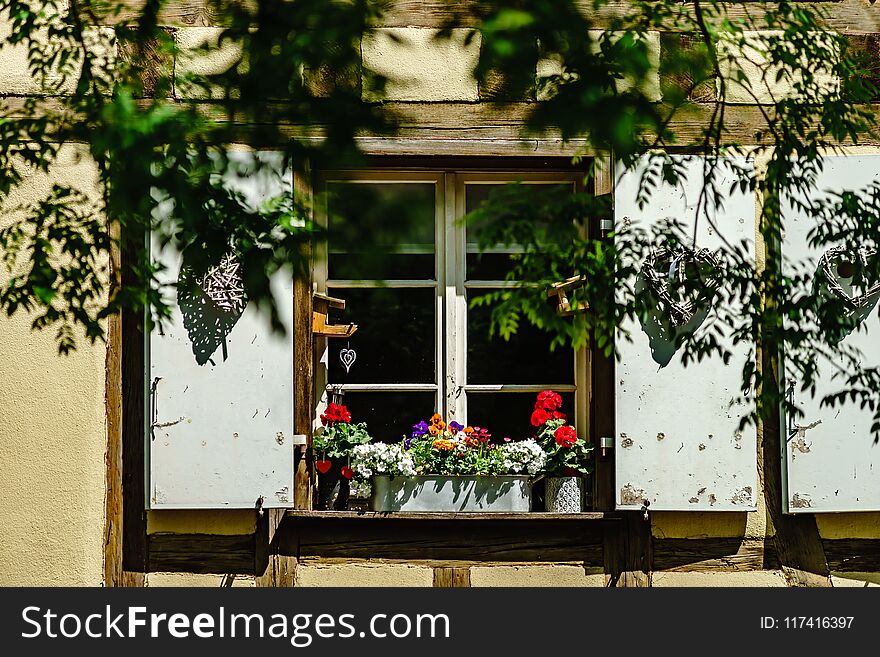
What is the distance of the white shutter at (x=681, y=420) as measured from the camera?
11.5ft

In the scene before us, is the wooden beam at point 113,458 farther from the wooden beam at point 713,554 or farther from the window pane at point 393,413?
the wooden beam at point 713,554

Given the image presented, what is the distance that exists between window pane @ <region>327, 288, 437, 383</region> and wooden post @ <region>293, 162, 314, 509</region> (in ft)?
0.78

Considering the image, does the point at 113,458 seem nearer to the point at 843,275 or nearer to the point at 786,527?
the point at 786,527

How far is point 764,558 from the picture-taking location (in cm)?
360

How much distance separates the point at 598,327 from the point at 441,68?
1461 millimetres

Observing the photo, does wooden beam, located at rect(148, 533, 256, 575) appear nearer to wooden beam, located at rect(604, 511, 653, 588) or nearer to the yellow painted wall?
the yellow painted wall

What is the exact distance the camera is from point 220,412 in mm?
3490

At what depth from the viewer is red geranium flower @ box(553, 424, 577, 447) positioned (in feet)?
11.7

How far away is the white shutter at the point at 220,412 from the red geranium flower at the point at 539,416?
890 millimetres

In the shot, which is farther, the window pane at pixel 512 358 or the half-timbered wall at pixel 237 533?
the window pane at pixel 512 358

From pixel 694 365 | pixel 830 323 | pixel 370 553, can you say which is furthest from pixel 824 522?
pixel 370 553

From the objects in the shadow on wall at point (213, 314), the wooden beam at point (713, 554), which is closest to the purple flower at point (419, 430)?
the shadow on wall at point (213, 314)

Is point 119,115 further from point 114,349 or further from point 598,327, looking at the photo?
point 114,349

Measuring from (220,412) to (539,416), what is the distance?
1.15 m
